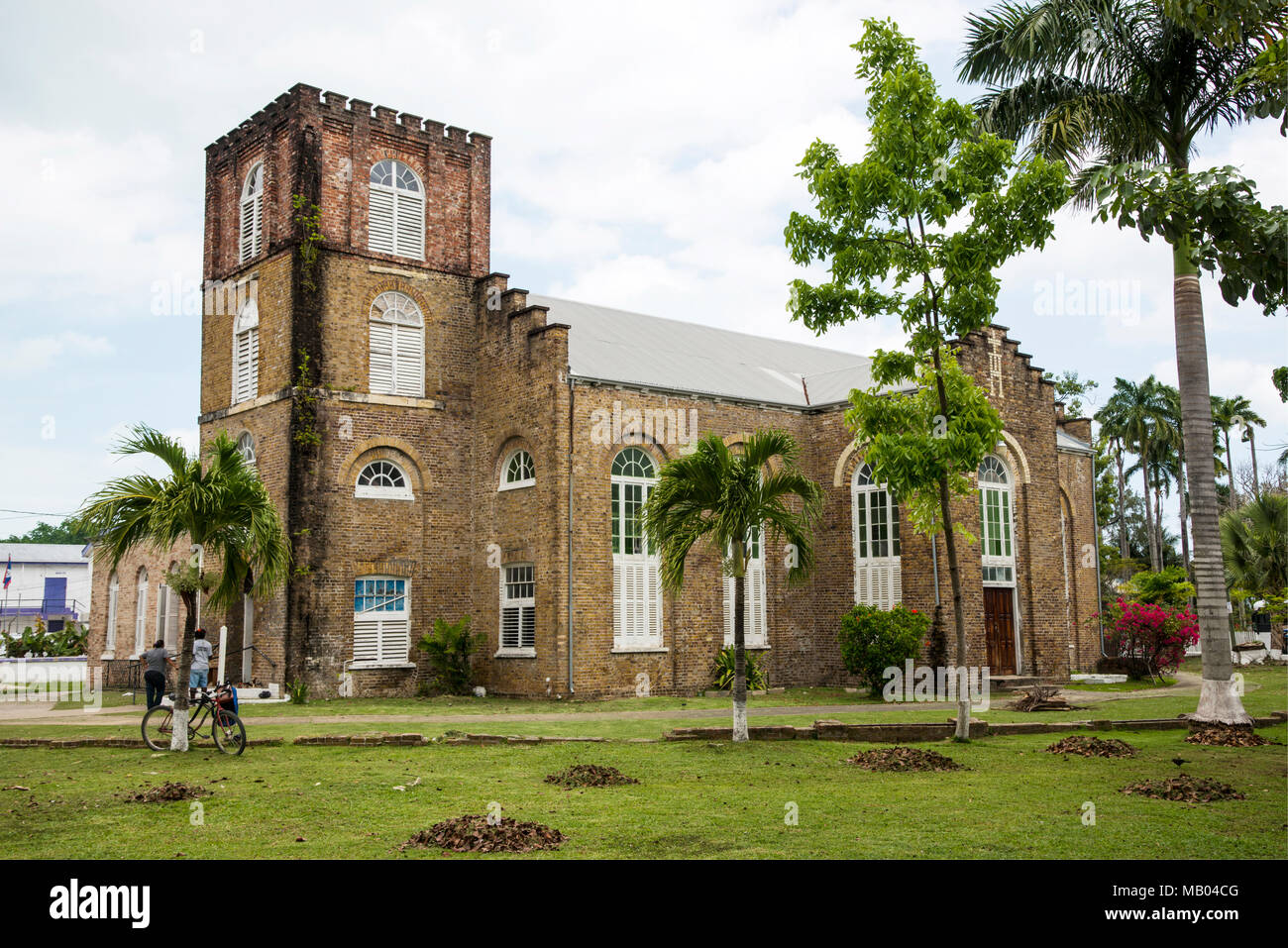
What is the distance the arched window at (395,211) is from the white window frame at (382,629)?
8.22 m

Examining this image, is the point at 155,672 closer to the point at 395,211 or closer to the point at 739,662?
the point at 739,662

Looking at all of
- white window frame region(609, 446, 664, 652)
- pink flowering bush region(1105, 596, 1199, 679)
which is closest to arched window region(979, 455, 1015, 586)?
pink flowering bush region(1105, 596, 1199, 679)

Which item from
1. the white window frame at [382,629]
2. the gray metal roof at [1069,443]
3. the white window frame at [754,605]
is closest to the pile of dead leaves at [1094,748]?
the white window frame at [754,605]

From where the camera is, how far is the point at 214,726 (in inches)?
572

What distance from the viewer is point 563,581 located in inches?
925

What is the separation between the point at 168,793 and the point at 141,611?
70.8 ft

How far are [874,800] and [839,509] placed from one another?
17.0 meters

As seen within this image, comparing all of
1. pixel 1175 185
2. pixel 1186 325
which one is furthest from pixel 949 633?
pixel 1175 185

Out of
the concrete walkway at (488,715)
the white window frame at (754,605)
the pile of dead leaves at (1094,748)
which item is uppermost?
the white window frame at (754,605)

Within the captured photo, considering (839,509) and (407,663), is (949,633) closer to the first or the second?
(839,509)

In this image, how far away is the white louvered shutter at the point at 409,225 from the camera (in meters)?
26.4

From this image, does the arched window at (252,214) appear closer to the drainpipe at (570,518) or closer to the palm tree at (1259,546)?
the drainpipe at (570,518)

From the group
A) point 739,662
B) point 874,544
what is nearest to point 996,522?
point 874,544

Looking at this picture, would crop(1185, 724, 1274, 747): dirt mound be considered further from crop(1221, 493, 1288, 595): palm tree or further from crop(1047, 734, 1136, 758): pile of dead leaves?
crop(1221, 493, 1288, 595): palm tree
